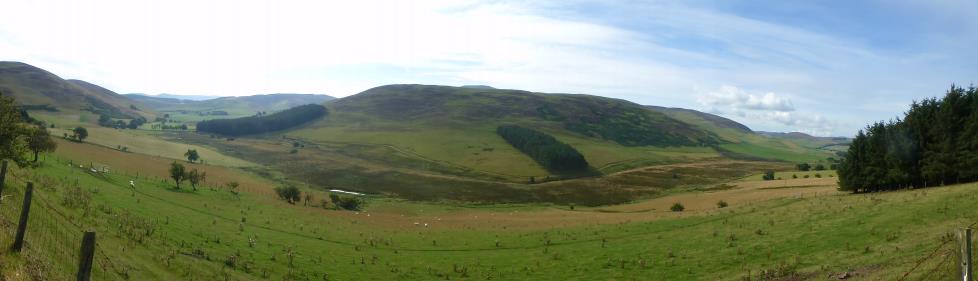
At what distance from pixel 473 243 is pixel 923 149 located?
44856 mm

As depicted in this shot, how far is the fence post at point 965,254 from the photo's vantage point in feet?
35.0

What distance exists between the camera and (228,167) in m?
119

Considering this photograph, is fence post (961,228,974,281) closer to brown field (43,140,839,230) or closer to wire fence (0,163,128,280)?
wire fence (0,163,128,280)

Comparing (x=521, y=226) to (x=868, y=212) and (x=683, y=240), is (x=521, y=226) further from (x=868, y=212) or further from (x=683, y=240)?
(x=868, y=212)

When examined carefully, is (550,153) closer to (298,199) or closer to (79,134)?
(298,199)

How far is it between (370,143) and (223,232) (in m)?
137

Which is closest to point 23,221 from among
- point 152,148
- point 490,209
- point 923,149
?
point 923,149

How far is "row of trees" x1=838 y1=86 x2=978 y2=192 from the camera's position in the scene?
4681cm

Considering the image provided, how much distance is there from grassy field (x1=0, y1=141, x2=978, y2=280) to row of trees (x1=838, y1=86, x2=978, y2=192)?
11.3 meters

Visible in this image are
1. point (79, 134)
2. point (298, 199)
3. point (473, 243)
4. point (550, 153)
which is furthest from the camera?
point (550, 153)

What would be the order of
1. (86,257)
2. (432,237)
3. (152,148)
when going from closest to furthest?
(86,257), (432,237), (152,148)

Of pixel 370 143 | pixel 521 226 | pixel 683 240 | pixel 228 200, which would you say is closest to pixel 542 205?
pixel 521 226

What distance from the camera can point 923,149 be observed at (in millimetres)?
50594

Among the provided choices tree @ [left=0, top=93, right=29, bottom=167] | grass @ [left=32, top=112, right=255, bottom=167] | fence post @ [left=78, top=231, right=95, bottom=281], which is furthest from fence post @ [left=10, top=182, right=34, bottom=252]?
grass @ [left=32, top=112, right=255, bottom=167]
